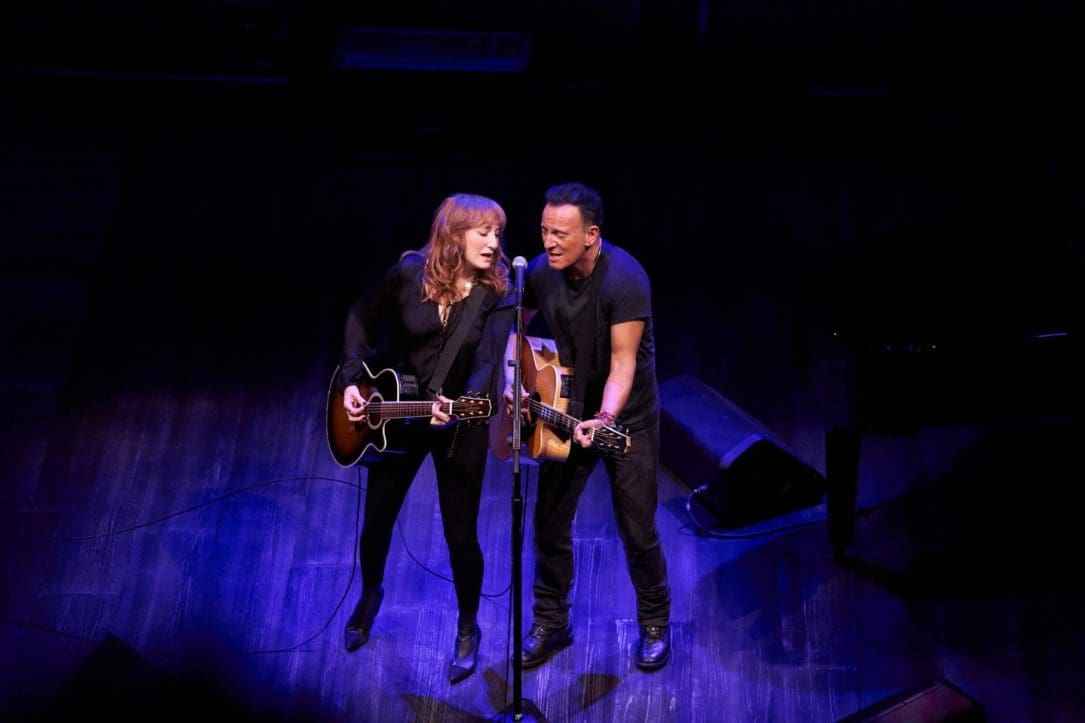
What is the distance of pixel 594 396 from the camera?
407cm

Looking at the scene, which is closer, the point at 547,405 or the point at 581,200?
the point at 581,200

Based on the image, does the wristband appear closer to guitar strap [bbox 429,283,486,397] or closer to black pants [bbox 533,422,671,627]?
black pants [bbox 533,422,671,627]

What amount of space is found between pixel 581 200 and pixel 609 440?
955 mm

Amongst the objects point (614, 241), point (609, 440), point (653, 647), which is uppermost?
point (614, 241)

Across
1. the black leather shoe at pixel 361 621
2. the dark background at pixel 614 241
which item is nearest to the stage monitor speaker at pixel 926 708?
the dark background at pixel 614 241

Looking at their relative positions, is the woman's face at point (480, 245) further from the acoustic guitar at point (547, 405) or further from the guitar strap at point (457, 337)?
the acoustic guitar at point (547, 405)

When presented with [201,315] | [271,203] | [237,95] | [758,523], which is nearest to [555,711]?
[758,523]

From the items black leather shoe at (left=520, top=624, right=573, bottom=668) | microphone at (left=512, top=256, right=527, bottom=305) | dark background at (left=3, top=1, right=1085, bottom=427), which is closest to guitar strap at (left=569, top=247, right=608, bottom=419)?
microphone at (left=512, top=256, right=527, bottom=305)

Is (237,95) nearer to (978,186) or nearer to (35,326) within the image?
(35,326)

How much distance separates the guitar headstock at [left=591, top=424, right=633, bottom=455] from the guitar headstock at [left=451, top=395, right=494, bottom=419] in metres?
0.47

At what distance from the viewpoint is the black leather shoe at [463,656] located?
14.4 feet

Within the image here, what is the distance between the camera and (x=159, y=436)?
5621mm

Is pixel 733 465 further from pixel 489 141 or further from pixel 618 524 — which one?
pixel 489 141

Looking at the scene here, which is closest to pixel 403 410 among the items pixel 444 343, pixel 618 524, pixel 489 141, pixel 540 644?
pixel 444 343
